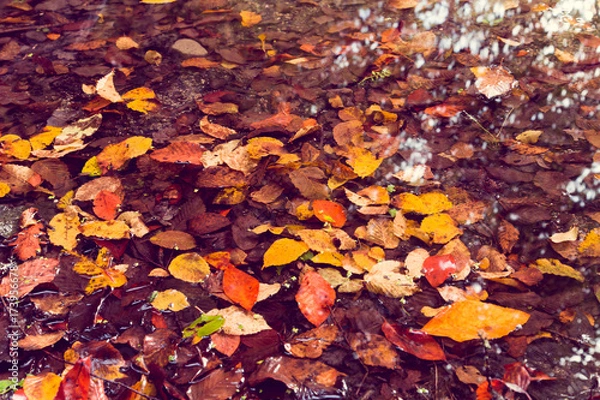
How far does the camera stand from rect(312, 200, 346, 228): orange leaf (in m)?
1.81

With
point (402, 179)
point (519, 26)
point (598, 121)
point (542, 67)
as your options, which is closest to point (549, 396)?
point (402, 179)

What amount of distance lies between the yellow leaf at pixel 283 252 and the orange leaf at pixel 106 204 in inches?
24.2

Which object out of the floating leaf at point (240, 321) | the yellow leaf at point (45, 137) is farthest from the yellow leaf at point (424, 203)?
the yellow leaf at point (45, 137)

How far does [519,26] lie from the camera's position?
2980 millimetres

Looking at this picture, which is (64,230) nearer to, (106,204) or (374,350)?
(106,204)

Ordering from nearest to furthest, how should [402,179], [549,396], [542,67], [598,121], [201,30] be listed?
[549,396] < [402,179] < [598,121] < [542,67] < [201,30]

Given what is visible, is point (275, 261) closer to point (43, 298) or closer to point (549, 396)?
point (43, 298)

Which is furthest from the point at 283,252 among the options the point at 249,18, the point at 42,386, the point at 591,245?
the point at 249,18

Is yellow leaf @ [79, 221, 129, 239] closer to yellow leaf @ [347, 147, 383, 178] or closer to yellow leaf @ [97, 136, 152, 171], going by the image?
yellow leaf @ [97, 136, 152, 171]

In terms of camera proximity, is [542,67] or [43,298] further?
[542,67]

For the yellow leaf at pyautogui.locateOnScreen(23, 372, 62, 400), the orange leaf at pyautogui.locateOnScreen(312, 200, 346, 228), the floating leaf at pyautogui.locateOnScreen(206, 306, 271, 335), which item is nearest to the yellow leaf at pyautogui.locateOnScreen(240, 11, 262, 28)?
the orange leaf at pyautogui.locateOnScreen(312, 200, 346, 228)

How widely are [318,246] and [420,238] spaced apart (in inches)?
14.5

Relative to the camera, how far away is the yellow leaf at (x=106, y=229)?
1771mm

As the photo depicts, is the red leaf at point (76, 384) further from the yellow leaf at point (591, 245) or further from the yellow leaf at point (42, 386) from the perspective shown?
the yellow leaf at point (591, 245)
